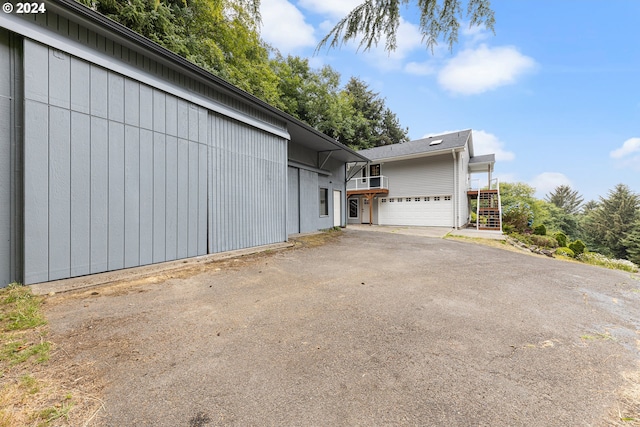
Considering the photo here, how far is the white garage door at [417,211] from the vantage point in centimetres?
1495

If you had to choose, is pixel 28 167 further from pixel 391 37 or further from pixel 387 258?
pixel 387 258

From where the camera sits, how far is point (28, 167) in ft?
11.0

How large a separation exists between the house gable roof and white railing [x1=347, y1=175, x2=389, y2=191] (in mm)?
1446

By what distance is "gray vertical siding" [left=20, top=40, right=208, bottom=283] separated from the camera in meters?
3.43

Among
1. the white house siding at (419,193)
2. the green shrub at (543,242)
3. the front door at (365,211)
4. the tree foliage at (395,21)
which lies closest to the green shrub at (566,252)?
the green shrub at (543,242)

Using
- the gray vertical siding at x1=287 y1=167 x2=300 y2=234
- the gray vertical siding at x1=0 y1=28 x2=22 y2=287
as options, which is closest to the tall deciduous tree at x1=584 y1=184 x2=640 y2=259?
the gray vertical siding at x1=287 y1=167 x2=300 y2=234

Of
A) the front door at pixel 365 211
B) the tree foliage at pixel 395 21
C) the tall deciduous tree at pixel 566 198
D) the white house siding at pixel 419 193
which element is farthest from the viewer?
the tall deciduous tree at pixel 566 198

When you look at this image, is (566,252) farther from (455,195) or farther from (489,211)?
(455,195)

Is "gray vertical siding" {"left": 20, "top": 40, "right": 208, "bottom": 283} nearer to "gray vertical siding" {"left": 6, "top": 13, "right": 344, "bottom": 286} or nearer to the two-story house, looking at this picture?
"gray vertical siding" {"left": 6, "top": 13, "right": 344, "bottom": 286}

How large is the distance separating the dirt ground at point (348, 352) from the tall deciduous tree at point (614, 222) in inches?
1206

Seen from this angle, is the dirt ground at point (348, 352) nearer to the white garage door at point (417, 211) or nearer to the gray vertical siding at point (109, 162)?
the gray vertical siding at point (109, 162)

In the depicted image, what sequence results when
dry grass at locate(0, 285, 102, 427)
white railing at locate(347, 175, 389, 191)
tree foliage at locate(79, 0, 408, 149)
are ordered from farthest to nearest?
white railing at locate(347, 175, 389, 191)
tree foliage at locate(79, 0, 408, 149)
dry grass at locate(0, 285, 102, 427)

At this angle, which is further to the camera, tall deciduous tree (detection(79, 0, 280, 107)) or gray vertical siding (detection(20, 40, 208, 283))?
tall deciduous tree (detection(79, 0, 280, 107))

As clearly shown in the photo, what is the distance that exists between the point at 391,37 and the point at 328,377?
4049 mm
